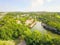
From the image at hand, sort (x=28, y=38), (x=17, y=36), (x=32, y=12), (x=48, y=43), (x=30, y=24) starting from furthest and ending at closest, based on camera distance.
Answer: (x=32, y=12) → (x=30, y=24) → (x=17, y=36) → (x=28, y=38) → (x=48, y=43)

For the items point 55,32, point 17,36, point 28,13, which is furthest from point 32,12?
point 17,36

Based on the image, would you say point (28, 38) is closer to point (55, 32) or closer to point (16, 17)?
point (55, 32)

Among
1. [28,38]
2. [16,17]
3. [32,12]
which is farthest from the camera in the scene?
[32,12]

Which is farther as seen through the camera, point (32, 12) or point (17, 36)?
point (32, 12)

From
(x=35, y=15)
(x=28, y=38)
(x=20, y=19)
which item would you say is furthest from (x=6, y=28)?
(x=35, y=15)

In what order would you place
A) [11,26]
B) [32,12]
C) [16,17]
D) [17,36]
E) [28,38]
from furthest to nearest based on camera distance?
[32,12] → [16,17] → [11,26] → [17,36] → [28,38]

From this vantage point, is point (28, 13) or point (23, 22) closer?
point (23, 22)

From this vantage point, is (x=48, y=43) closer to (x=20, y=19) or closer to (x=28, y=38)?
(x=28, y=38)
